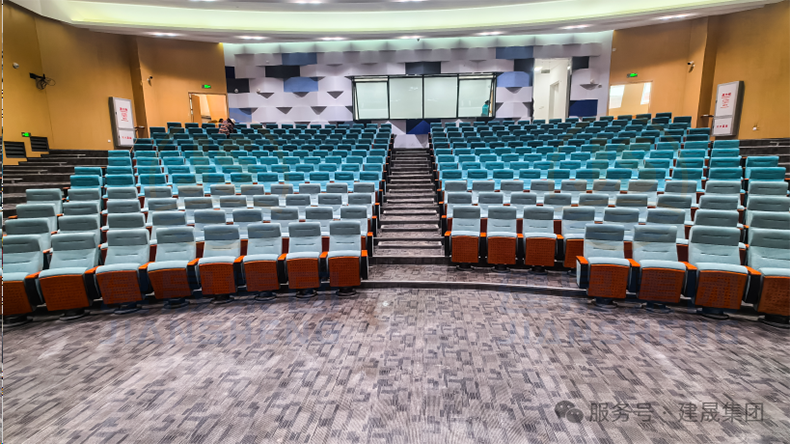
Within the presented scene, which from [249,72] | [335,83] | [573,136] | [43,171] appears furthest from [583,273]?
[249,72]

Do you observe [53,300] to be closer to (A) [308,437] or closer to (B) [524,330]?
(A) [308,437]

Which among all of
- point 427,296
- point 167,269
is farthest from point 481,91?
point 167,269

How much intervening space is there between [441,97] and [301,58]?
369 centimetres

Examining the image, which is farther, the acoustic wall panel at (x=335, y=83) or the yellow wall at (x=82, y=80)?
the acoustic wall panel at (x=335, y=83)

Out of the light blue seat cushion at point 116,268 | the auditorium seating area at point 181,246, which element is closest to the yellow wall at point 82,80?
the auditorium seating area at point 181,246

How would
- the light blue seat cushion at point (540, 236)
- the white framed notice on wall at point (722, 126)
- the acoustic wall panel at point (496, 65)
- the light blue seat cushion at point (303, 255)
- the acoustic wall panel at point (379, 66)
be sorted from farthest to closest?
the acoustic wall panel at point (496, 65) → the acoustic wall panel at point (379, 66) → the white framed notice on wall at point (722, 126) → the light blue seat cushion at point (540, 236) → the light blue seat cushion at point (303, 255)

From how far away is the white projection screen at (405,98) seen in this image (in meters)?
9.14

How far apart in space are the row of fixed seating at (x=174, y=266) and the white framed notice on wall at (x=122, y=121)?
564 cm

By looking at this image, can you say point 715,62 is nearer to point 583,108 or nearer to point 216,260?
point 583,108

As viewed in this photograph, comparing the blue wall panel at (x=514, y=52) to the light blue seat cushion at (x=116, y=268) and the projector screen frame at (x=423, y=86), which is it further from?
the light blue seat cushion at (x=116, y=268)

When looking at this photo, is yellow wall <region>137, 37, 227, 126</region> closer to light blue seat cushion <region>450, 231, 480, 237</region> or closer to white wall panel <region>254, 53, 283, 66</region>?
white wall panel <region>254, 53, 283, 66</region>

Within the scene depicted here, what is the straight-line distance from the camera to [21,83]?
6129 mm

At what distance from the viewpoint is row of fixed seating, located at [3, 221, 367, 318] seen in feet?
9.86

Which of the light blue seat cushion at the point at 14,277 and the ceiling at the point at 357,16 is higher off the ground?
the ceiling at the point at 357,16
